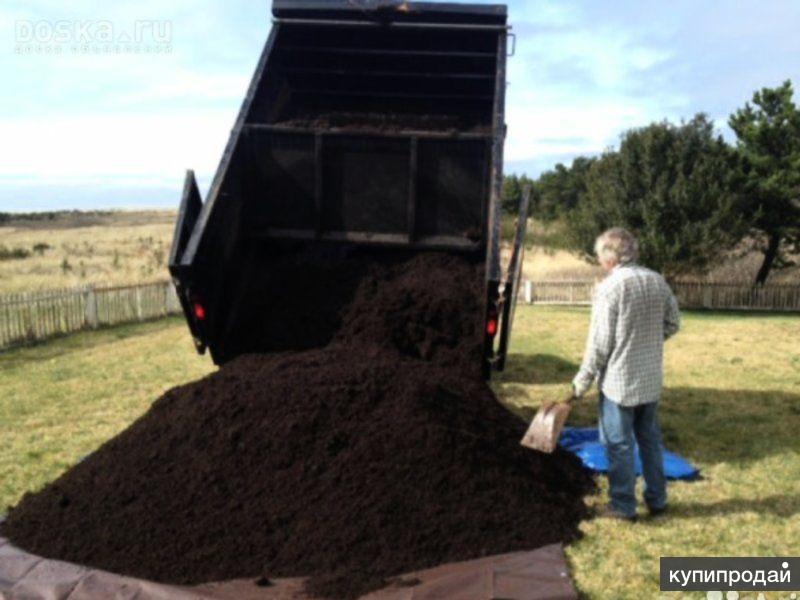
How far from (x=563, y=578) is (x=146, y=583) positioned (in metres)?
2.04

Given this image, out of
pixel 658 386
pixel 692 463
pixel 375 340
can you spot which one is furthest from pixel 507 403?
pixel 658 386

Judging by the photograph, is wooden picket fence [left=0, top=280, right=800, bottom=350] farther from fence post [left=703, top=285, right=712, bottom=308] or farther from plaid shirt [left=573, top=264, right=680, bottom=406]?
plaid shirt [left=573, top=264, right=680, bottom=406]

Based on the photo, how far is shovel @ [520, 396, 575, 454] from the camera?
15.8 ft

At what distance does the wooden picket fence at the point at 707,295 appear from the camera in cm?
2436

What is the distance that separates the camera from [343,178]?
6.28 metres

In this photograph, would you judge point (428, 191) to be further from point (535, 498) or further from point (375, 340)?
point (535, 498)

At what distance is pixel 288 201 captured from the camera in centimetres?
629

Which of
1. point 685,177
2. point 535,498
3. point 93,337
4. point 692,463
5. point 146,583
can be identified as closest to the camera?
point 146,583

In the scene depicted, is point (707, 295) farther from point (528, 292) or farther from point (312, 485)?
point (312, 485)

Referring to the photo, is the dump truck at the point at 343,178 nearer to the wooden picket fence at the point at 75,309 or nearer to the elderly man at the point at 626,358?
the elderly man at the point at 626,358

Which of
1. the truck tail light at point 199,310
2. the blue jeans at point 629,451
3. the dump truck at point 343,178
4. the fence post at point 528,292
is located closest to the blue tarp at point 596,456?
the blue jeans at point 629,451

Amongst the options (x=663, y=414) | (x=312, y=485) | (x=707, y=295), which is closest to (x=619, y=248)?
(x=312, y=485)

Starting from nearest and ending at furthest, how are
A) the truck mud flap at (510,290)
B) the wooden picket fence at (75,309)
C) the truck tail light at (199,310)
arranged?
the truck mud flap at (510,290) → the truck tail light at (199,310) → the wooden picket fence at (75,309)

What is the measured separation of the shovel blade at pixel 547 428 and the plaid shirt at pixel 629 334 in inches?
9.6
